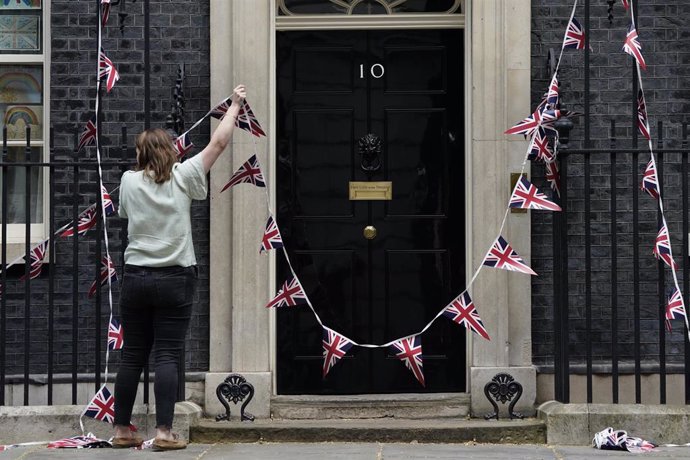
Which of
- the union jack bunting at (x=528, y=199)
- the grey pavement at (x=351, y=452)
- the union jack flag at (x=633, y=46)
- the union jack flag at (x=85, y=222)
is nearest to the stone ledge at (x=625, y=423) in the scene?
the grey pavement at (x=351, y=452)

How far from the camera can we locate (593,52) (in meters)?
8.02

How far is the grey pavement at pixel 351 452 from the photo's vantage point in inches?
270

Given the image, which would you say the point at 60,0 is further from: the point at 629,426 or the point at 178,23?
the point at 629,426

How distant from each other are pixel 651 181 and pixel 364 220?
1.90 meters

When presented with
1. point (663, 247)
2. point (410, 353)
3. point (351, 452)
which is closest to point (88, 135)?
point (410, 353)

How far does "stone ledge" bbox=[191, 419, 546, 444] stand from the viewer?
745 centimetres

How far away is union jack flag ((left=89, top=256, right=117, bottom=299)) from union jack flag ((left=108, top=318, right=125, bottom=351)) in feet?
0.81

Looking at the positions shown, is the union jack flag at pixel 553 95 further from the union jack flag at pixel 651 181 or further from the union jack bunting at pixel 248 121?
the union jack bunting at pixel 248 121

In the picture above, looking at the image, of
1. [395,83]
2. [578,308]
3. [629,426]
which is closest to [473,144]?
[395,83]

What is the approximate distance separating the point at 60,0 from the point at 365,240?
8.42ft

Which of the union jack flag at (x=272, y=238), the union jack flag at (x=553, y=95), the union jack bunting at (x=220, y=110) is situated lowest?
the union jack flag at (x=272, y=238)

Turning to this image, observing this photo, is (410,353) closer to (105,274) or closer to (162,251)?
(162,251)

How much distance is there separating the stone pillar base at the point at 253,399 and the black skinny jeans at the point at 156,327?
3.24 feet

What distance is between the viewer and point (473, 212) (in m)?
7.96
